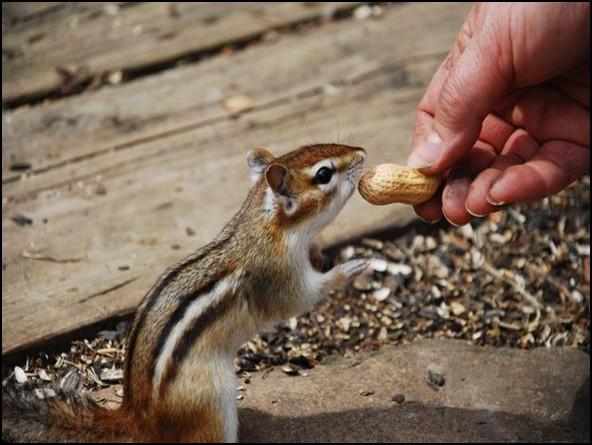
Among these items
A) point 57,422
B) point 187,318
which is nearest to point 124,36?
point 187,318

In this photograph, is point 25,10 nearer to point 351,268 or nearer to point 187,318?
point 351,268

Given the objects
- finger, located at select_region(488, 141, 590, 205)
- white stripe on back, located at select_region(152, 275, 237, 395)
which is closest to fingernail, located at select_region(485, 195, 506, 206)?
finger, located at select_region(488, 141, 590, 205)

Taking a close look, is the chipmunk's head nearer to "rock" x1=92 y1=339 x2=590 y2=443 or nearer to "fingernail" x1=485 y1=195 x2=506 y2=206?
"fingernail" x1=485 y1=195 x2=506 y2=206

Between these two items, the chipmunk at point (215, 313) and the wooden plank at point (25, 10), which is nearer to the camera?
the chipmunk at point (215, 313)

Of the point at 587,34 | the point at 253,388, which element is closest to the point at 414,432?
the point at 253,388

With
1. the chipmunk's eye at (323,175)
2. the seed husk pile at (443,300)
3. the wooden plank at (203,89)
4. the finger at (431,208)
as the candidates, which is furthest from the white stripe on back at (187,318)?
the wooden plank at (203,89)

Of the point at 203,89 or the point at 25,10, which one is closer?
the point at 203,89

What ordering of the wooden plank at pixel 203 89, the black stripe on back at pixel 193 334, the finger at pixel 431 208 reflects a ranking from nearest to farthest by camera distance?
the black stripe on back at pixel 193 334
the finger at pixel 431 208
the wooden plank at pixel 203 89

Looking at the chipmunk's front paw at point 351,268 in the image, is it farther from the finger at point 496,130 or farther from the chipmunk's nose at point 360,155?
the finger at point 496,130
